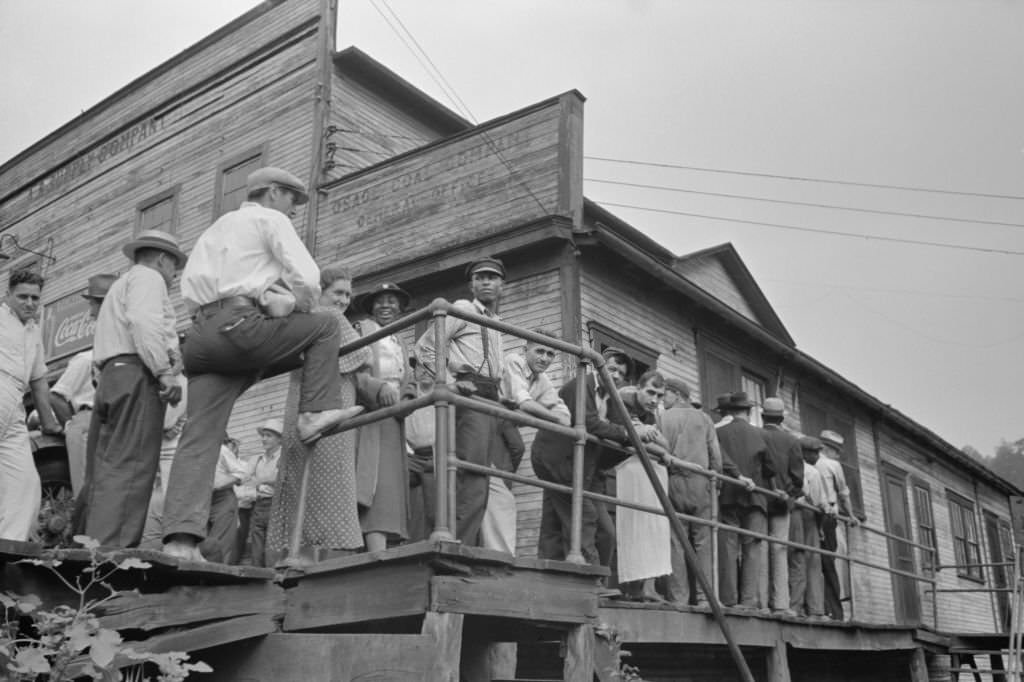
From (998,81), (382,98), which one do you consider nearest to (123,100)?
(382,98)

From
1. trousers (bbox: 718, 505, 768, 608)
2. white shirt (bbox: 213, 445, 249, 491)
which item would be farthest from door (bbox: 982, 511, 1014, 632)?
white shirt (bbox: 213, 445, 249, 491)

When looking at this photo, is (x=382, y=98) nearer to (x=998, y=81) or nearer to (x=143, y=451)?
(x=143, y=451)

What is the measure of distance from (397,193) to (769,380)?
6.49m

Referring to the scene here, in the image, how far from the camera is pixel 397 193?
42.0ft

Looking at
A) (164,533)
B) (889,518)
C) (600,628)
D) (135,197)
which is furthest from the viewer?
(889,518)

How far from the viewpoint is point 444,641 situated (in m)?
4.27

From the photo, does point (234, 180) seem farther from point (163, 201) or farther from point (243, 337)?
point (243, 337)

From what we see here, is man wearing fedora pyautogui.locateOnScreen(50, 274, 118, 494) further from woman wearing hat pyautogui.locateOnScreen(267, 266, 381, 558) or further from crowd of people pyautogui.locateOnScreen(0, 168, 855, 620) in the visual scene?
woman wearing hat pyautogui.locateOnScreen(267, 266, 381, 558)

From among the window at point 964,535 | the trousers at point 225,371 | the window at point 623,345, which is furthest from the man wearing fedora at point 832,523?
the window at point 964,535

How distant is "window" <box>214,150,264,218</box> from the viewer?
15.6 m

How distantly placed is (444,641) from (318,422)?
120 centimetres

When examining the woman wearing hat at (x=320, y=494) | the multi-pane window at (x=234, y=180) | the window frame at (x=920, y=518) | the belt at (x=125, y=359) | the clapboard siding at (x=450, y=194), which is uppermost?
the multi-pane window at (x=234, y=180)

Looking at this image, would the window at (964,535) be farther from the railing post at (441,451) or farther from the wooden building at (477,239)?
the railing post at (441,451)

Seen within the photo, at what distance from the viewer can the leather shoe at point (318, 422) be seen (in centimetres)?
486
